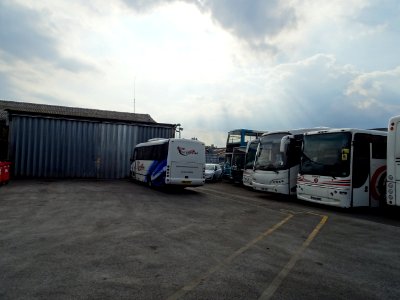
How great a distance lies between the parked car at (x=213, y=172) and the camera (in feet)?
84.5

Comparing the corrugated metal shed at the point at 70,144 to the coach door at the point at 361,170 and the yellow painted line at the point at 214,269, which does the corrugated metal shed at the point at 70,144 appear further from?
the yellow painted line at the point at 214,269

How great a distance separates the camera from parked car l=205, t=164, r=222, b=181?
2577 cm

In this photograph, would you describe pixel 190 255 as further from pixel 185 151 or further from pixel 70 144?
pixel 70 144

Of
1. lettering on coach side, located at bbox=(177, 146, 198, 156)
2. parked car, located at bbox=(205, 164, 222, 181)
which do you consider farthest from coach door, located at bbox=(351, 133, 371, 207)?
parked car, located at bbox=(205, 164, 222, 181)

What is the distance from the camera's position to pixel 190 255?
5.48 meters

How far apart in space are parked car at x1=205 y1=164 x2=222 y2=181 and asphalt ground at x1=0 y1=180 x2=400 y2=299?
15.6 m

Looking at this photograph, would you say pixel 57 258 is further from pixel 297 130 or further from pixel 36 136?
pixel 36 136

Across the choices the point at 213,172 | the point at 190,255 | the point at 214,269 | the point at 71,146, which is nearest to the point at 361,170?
the point at 190,255

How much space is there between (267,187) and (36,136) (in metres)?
16.6

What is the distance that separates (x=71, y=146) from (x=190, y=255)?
770 inches

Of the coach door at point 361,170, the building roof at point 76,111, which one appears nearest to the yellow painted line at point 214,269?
the coach door at point 361,170

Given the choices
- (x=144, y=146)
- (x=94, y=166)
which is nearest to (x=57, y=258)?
(x=144, y=146)

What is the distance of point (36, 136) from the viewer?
71.6 feet

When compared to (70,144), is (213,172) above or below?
below
